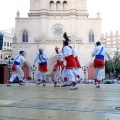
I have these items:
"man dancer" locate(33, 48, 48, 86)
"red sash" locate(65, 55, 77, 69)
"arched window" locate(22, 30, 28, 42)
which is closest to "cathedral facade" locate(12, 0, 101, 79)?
"arched window" locate(22, 30, 28, 42)

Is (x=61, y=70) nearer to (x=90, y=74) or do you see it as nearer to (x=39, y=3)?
(x=90, y=74)

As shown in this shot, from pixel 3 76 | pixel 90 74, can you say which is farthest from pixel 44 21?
pixel 3 76

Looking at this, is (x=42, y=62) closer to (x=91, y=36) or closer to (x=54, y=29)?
(x=91, y=36)

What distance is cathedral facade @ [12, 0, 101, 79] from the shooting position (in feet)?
142

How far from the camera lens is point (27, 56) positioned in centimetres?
4353

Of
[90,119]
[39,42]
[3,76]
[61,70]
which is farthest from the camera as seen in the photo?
[39,42]

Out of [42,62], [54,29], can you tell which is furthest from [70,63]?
[54,29]

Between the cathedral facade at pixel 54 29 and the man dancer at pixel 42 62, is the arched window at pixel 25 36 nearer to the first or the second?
the cathedral facade at pixel 54 29

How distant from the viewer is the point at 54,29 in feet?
147

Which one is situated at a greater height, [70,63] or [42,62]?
[42,62]

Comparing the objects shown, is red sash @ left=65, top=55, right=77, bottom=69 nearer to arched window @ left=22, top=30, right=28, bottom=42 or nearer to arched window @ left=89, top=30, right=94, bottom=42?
arched window @ left=89, top=30, right=94, bottom=42

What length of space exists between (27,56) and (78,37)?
9505mm

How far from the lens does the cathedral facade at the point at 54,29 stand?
43.2 m

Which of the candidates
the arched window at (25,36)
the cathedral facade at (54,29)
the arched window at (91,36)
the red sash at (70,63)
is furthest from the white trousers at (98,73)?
the arched window at (25,36)
